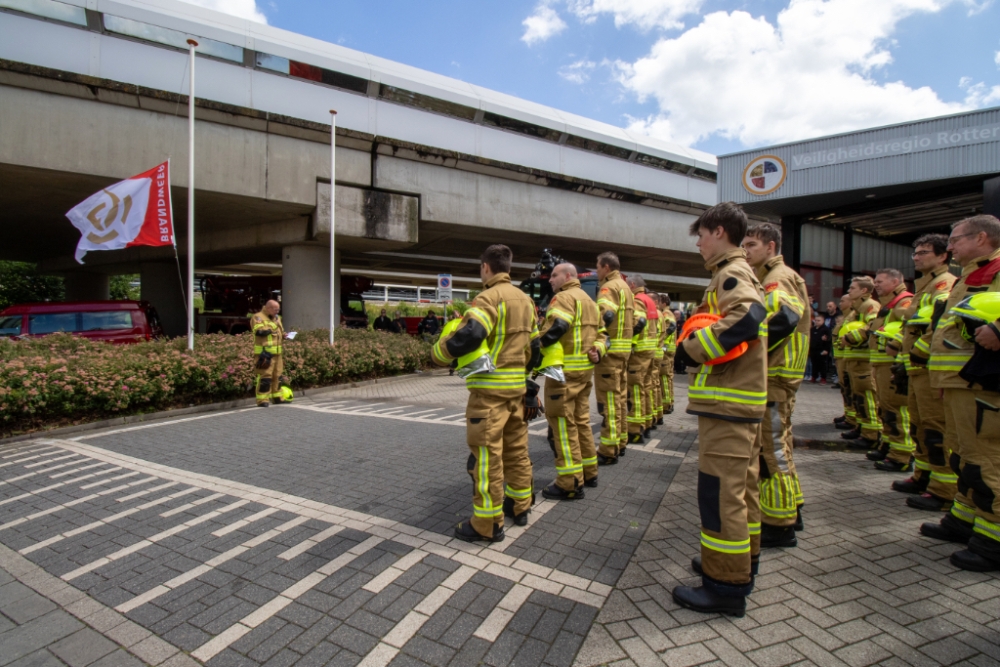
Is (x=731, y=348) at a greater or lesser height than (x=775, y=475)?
greater

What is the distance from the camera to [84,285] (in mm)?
23641

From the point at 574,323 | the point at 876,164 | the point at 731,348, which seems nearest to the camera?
the point at 731,348

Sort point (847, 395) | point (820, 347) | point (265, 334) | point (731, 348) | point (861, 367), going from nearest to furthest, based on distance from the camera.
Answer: point (731, 348), point (861, 367), point (847, 395), point (265, 334), point (820, 347)

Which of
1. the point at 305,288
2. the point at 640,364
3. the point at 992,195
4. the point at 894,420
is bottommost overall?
the point at 894,420

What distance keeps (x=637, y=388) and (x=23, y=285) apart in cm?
3571

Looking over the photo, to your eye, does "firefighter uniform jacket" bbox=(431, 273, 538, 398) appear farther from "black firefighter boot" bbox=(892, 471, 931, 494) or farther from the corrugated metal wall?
the corrugated metal wall

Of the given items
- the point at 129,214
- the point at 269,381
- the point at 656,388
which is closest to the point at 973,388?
the point at 656,388

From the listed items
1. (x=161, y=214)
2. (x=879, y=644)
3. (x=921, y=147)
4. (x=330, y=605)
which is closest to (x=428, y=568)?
(x=330, y=605)

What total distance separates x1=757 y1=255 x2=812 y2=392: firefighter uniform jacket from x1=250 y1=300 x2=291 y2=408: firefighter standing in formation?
8.00 metres

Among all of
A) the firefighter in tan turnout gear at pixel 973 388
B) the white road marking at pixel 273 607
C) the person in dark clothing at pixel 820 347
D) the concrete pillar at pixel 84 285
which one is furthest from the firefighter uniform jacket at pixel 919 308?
the concrete pillar at pixel 84 285

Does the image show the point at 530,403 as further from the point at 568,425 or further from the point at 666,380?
the point at 666,380

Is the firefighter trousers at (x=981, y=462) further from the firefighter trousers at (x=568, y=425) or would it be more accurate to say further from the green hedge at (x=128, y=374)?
the green hedge at (x=128, y=374)

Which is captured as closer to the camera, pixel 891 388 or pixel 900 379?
pixel 900 379

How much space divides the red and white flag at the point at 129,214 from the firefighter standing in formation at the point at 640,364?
838cm
